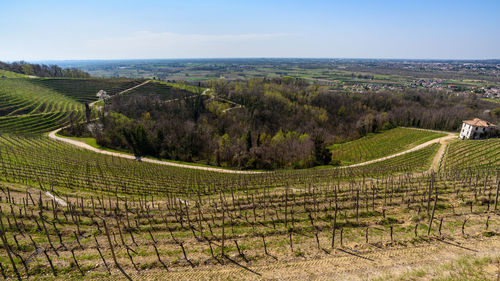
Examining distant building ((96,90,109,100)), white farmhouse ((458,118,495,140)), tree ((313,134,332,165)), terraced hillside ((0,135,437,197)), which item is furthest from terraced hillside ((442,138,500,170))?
distant building ((96,90,109,100))

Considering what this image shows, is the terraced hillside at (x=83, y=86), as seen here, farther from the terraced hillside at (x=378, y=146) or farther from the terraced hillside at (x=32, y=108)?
the terraced hillside at (x=378, y=146)

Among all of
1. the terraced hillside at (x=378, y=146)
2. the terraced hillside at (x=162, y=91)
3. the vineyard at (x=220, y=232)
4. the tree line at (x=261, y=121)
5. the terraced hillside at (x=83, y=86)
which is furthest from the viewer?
the terraced hillside at (x=162, y=91)

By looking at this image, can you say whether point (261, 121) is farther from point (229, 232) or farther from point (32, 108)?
point (229, 232)

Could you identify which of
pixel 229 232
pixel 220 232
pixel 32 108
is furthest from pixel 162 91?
pixel 229 232

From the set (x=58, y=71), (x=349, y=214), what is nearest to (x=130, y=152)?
(x=349, y=214)

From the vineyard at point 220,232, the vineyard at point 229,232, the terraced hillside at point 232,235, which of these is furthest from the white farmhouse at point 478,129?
the vineyard at point 220,232

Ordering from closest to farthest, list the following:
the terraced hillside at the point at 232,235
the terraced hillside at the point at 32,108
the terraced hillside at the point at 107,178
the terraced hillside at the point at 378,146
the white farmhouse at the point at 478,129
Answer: the terraced hillside at the point at 232,235, the terraced hillside at the point at 107,178, the white farmhouse at the point at 478,129, the terraced hillside at the point at 378,146, the terraced hillside at the point at 32,108

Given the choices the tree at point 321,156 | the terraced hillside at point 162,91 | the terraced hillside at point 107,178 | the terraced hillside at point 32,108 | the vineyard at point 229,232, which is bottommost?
A: the tree at point 321,156

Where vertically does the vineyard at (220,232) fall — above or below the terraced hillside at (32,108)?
below
